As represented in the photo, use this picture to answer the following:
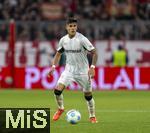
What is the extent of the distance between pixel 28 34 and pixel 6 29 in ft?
3.15

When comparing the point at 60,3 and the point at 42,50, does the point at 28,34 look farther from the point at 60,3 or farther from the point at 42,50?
the point at 60,3

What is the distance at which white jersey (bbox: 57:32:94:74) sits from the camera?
1552cm

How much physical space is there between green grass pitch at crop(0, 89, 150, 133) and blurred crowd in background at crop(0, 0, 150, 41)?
3.22 meters

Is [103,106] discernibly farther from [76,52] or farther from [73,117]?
[73,117]

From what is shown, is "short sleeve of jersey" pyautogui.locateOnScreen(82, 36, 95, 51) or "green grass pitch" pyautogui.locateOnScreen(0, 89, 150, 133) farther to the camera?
"short sleeve of jersey" pyautogui.locateOnScreen(82, 36, 95, 51)

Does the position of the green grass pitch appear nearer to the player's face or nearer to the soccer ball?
the soccer ball

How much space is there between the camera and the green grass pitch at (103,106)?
13.9 meters

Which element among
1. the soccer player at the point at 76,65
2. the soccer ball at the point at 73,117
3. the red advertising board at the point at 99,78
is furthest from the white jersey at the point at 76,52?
the red advertising board at the point at 99,78

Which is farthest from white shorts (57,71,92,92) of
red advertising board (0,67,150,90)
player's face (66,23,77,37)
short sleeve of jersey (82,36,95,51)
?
red advertising board (0,67,150,90)

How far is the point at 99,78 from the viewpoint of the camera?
1143 inches

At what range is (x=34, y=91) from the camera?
27656 millimetres

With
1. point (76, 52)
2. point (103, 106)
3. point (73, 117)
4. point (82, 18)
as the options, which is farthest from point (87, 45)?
point (82, 18)

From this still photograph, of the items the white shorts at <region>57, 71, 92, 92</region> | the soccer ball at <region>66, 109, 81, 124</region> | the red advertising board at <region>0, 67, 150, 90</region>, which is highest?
the red advertising board at <region>0, 67, 150, 90</region>

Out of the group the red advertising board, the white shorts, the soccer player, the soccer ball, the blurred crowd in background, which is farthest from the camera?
the blurred crowd in background
